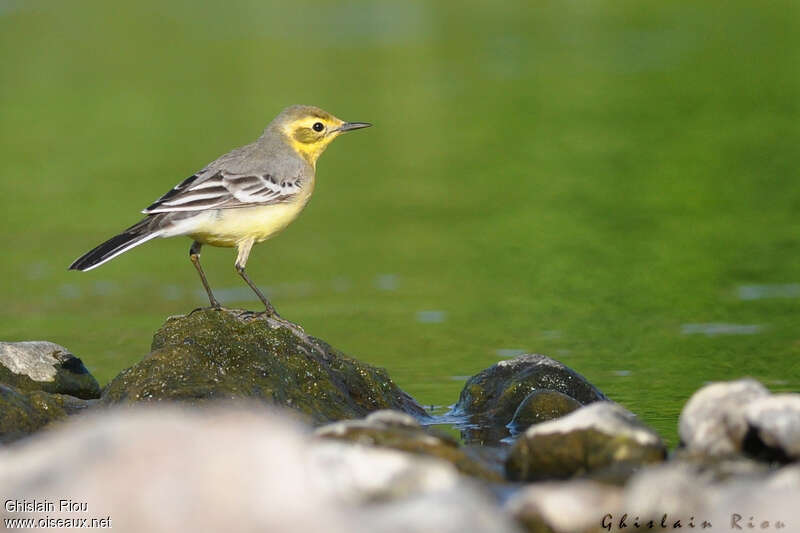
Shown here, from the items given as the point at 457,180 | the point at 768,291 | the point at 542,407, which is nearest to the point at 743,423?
the point at 542,407

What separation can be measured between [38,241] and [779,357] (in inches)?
455

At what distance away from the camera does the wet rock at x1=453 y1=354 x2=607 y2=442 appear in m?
10.6

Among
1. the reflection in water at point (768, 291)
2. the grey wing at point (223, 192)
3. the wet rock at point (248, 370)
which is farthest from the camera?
the reflection in water at point (768, 291)

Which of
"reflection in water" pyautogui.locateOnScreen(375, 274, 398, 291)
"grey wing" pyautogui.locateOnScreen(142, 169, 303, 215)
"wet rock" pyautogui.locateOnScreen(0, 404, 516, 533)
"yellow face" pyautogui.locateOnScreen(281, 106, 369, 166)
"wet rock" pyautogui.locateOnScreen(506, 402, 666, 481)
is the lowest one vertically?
"reflection in water" pyautogui.locateOnScreen(375, 274, 398, 291)

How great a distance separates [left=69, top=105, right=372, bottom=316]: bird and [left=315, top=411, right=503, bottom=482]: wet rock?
266cm

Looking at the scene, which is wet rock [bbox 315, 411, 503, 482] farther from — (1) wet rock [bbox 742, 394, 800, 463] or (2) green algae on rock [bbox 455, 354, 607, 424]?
(2) green algae on rock [bbox 455, 354, 607, 424]

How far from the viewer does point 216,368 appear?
31.9 feet

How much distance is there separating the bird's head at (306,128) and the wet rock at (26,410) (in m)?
3.22

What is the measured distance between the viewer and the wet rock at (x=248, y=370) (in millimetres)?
9500

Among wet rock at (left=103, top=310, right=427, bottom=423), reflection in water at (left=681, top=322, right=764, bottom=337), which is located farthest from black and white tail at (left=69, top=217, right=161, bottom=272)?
reflection in water at (left=681, top=322, right=764, bottom=337)

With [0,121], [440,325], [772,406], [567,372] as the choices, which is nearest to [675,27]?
[0,121]

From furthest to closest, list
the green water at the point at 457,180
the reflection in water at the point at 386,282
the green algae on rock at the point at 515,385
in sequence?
the reflection in water at the point at 386,282 < the green water at the point at 457,180 < the green algae on rock at the point at 515,385

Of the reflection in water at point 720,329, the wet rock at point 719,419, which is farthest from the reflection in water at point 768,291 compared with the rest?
the wet rock at point 719,419

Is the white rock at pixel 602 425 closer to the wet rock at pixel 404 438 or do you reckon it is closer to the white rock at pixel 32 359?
the wet rock at pixel 404 438
